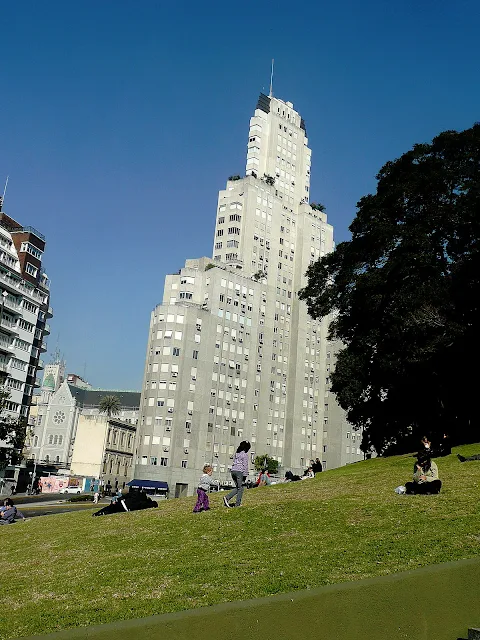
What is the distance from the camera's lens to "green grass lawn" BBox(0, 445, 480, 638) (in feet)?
37.1

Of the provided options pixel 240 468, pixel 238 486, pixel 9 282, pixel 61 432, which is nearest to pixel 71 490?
pixel 9 282

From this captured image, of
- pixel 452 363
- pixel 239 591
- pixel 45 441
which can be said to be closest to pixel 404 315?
pixel 452 363

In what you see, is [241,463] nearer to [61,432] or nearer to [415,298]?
[415,298]

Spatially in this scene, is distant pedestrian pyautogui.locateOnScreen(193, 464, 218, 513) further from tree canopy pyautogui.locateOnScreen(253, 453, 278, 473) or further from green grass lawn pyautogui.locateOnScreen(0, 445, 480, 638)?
tree canopy pyautogui.locateOnScreen(253, 453, 278, 473)

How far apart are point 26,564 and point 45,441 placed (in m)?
145

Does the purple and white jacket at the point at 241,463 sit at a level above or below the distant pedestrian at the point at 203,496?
above

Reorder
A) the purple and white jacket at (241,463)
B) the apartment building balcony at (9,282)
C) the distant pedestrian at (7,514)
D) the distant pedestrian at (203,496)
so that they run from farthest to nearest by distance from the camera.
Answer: the apartment building balcony at (9,282), the distant pedestrian at (7,514), the distant pedestrian at (203,496), the purple and white jacket at (241,463)

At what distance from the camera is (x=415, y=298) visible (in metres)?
43.6

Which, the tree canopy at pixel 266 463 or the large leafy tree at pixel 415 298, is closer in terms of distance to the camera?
the large leafy tree at pixel 415 298

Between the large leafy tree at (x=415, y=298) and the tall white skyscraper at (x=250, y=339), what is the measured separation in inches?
3144

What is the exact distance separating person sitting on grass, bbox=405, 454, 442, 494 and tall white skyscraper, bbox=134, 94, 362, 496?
10601cm

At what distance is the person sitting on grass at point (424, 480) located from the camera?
20.6m

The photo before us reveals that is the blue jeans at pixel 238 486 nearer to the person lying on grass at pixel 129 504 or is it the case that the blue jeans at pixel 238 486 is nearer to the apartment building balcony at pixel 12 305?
the person lying on grass at pixel 129 504

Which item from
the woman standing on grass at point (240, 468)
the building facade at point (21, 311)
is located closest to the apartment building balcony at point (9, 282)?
the building facade at point (21, 311)
